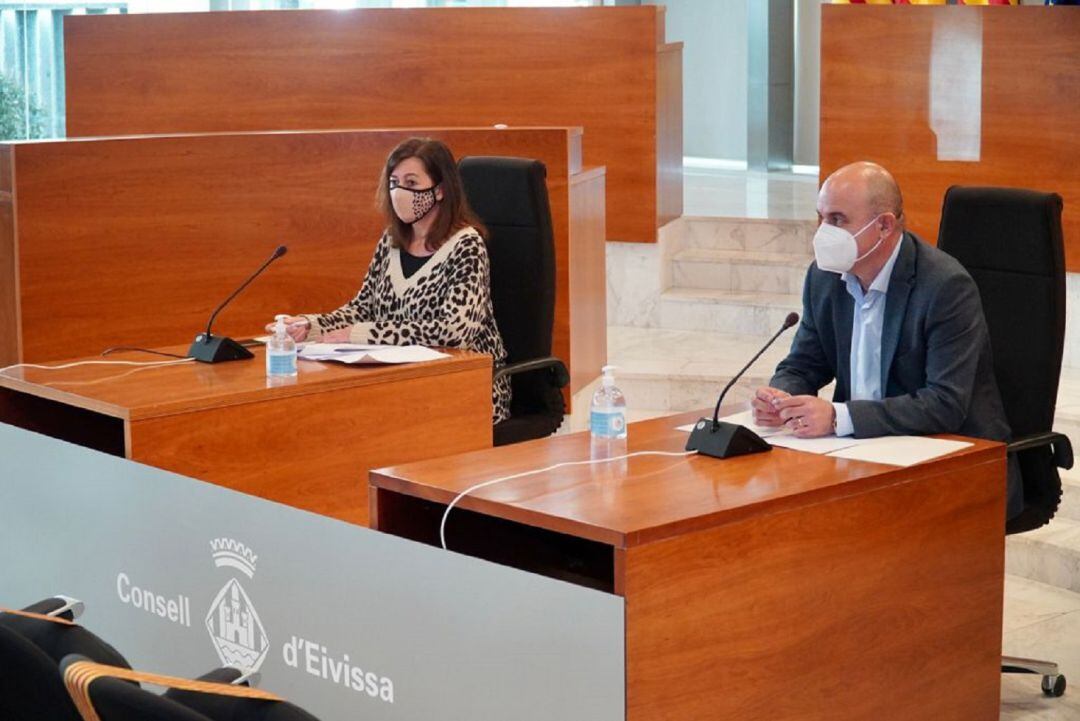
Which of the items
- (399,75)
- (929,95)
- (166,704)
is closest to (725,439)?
(166,704)

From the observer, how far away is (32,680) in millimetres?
1969

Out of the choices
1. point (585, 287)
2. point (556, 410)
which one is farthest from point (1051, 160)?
point (556, 410)

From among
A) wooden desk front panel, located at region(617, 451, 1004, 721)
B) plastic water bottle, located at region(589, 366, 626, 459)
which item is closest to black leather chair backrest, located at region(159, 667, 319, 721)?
wooden desk front panel, located at region(617, 451, 1004, 721)

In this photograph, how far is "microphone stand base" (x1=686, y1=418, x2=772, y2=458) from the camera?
2.84 m

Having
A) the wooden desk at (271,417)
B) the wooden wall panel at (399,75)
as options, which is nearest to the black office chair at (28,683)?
the wooden desk at (271,417)

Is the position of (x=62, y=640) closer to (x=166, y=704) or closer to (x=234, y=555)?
(x=166, y=704)

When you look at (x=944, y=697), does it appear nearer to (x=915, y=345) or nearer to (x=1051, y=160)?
(x=915, y=345)

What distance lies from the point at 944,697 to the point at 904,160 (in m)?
3.64

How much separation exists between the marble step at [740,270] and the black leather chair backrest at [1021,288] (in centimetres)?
301

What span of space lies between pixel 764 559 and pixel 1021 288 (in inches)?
53.4

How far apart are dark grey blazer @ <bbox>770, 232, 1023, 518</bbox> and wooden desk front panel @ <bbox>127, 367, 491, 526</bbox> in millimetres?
851

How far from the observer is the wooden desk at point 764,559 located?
2359 mm

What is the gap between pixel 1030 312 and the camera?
3541 millimetres

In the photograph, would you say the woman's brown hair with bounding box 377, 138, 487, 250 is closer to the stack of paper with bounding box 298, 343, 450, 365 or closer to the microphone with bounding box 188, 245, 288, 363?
the stack of paper with bounding box 298, 343, 450, 365
